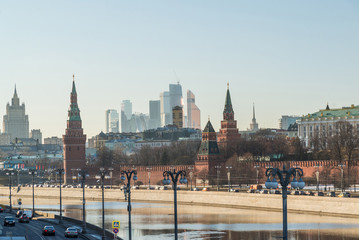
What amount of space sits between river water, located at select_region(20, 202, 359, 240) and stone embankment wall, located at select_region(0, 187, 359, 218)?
64.2 inches

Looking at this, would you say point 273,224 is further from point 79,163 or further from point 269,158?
point 79,163

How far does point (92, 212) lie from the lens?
105875mm

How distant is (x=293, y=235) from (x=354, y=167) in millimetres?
49912

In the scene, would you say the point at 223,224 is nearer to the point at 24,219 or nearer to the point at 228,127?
the point at 24,219

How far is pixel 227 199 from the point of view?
10538cm

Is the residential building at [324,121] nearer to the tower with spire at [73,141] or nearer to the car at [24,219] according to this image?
the tower with spire at [73,141]

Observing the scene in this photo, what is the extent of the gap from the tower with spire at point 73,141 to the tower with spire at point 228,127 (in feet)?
91.0

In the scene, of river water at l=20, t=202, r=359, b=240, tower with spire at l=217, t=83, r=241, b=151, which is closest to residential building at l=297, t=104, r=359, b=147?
tower with spire at l=217, t=83, r=241, b=151

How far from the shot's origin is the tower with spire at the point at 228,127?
547 feet

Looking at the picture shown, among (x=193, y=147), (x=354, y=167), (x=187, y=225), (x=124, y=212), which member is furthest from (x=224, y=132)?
(x=187, y=225)

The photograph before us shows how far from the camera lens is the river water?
71438mm

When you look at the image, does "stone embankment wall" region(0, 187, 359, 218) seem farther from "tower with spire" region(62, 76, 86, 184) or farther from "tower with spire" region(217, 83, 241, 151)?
"tower with spire" region(217, 83, 241, 151)

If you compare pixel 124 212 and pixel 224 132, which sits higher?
pixel 224 132

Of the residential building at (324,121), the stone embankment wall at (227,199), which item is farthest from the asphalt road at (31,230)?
the residential building at (324,121)
